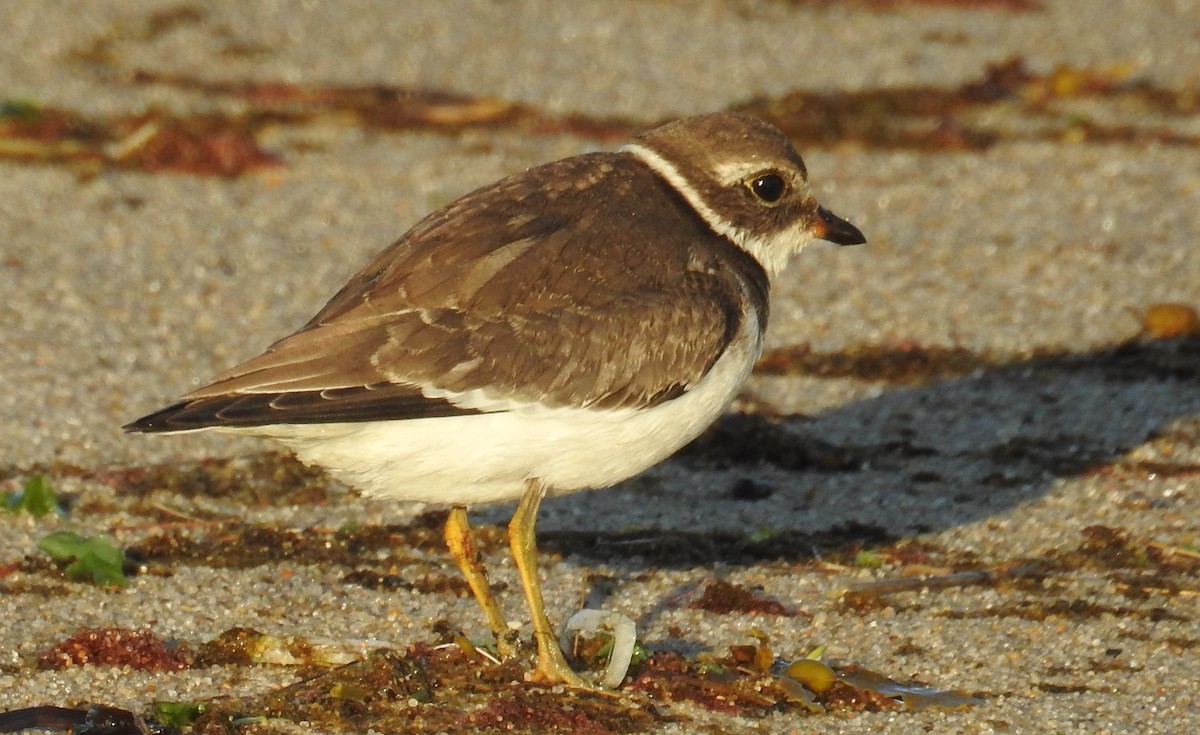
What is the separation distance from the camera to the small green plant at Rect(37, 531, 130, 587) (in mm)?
6480

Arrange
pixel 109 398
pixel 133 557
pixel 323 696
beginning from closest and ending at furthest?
pixel 323 696 → pixel 133 557 → pixel 109 398

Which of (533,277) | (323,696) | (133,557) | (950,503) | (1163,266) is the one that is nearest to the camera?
(323,696)

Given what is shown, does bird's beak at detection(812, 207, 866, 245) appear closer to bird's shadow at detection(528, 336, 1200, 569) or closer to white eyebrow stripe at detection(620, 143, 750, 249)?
white eyebrow stripe at detection(620, 143, 750, 249)

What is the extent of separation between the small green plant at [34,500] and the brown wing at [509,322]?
63.4 inches

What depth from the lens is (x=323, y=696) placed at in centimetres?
559

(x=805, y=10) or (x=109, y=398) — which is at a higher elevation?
(x=805, y=10)

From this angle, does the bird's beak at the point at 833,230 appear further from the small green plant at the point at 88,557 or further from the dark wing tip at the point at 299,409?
the small green plant at the point at 88,557

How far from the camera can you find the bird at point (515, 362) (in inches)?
229

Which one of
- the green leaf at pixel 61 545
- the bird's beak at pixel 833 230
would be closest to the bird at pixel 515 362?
the bird's beak at pixel 833 230

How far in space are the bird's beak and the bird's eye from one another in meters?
0.25

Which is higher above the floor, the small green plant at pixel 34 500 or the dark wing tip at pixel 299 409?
the dark wing tip at pixel 299 409

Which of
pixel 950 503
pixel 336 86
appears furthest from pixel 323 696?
pixel 336 86

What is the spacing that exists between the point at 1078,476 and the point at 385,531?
3.25 meters

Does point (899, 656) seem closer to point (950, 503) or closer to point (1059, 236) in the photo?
point (950, 503)
